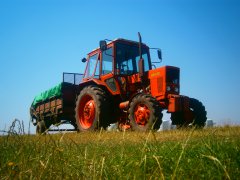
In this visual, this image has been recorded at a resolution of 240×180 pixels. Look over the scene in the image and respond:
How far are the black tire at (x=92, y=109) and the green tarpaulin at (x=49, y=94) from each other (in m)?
1.43

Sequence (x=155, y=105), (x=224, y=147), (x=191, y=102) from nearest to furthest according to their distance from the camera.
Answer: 1. (x=224, y=147)
2. (x=155, y=105)
3. (x=191, y=102)

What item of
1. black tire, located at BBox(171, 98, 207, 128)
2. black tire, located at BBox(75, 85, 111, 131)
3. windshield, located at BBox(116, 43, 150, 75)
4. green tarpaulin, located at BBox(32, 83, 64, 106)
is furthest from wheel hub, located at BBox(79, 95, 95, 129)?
black tire, located at BBox(171, 98, 207, 128)

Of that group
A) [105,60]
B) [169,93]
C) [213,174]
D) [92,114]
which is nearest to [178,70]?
[169,93]

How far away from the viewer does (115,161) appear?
2.74 meters

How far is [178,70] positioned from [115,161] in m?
6.01

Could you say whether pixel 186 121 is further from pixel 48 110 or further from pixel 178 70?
pixel 48 110

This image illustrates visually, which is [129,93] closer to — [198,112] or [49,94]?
[198,112]

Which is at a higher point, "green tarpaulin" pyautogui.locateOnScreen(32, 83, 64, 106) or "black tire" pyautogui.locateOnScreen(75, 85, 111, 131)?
"green tarpaulin" pyautogui.locateOnScreen(32, 83, 64, 106)

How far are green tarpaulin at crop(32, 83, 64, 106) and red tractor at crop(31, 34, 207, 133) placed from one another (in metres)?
1.16

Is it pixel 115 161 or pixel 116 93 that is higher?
pixel 116 93

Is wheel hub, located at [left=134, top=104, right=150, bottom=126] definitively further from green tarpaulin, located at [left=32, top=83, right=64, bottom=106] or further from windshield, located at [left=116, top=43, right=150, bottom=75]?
green tarpaulin, located at [left=32, top=83, right=64, bottom=106]

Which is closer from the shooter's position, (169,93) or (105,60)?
(169,93)

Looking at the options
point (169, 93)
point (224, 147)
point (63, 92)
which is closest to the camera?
point (224, 147)

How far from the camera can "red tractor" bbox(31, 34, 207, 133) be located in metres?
7.57
